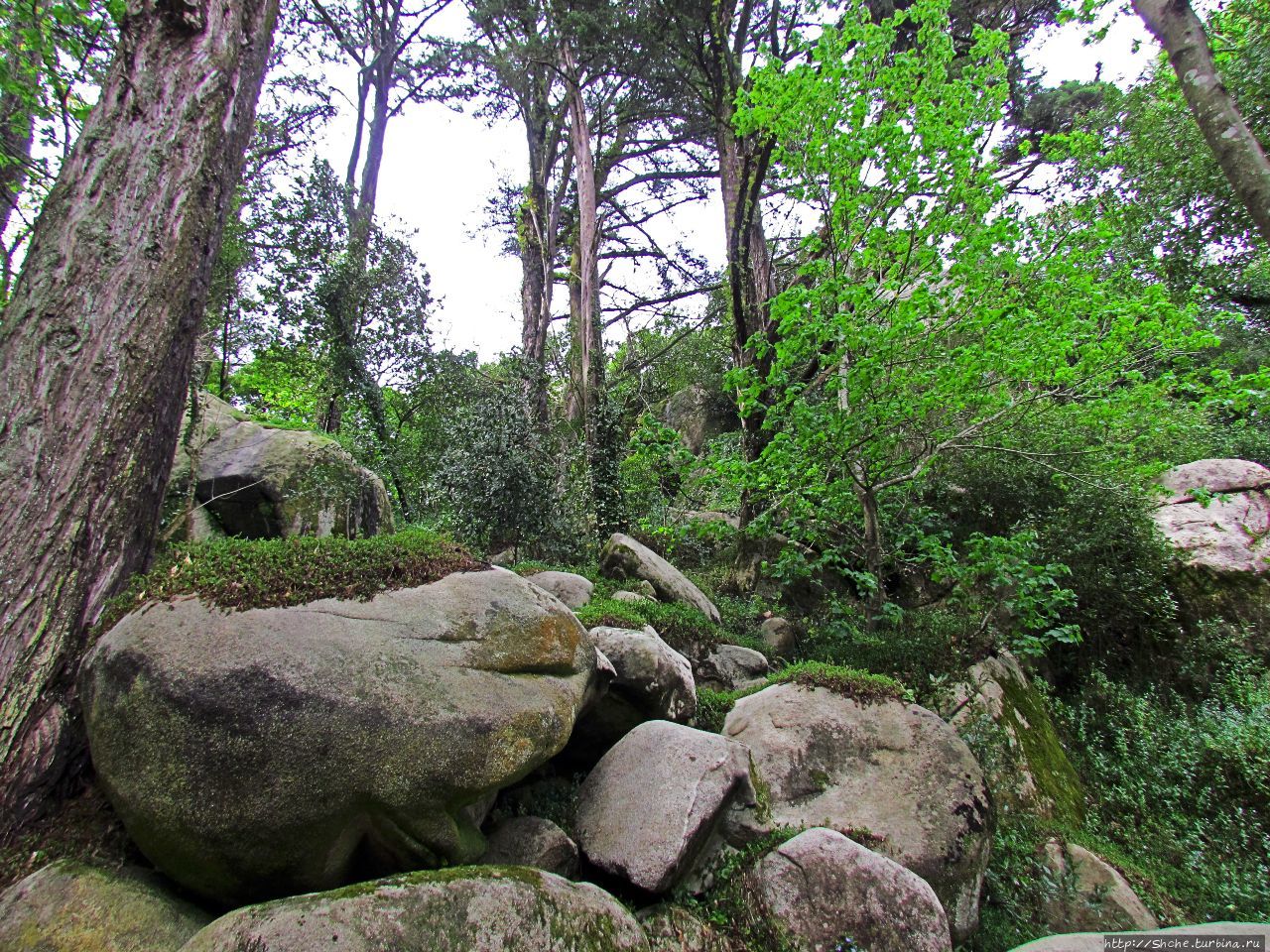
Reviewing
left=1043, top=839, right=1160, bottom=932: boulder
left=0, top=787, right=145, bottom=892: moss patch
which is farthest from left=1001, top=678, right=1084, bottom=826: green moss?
left=0, top=787, right=145, bottom=892: moss patch

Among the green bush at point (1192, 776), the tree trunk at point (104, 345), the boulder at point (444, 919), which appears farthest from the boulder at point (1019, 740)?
the tree trunk at point (104, 345)

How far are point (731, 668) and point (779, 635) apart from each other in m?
1.21

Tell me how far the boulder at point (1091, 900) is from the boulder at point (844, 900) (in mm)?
1231

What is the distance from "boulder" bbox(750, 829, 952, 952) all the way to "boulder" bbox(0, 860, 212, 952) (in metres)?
2.52

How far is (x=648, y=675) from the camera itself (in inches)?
161

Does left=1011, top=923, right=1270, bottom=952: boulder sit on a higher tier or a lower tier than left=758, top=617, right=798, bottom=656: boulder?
lower

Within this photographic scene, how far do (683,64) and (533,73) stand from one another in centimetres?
421

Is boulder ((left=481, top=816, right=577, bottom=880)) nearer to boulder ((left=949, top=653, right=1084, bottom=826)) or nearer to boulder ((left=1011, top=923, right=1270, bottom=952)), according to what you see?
boulder ((left=1011, top=923, right=1270, bottom=952))

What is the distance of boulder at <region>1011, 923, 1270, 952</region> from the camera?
2584 millimetres

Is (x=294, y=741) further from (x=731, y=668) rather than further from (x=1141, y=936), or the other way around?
(x=731, y=668)

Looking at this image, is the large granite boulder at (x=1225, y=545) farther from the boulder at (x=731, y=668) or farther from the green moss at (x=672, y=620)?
the green moss at (x=672, y=620)

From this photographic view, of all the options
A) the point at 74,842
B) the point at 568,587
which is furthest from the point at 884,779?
the point at 74,842

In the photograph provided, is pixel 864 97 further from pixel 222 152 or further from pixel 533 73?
pixel 533 73

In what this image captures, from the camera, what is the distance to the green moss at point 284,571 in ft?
8.71
